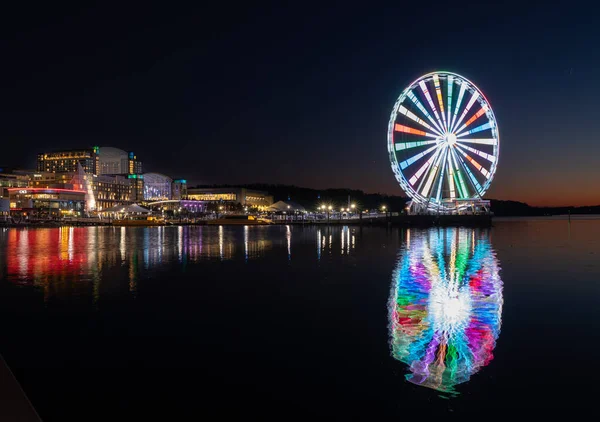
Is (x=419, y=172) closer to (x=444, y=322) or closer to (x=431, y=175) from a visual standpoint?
(x=431, y=175)

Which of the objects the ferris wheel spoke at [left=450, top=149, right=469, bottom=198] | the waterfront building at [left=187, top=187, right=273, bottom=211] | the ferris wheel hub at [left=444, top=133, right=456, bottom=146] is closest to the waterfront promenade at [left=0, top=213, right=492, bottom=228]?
the ferris wheel spoke at [left=450, top=149, right=469, bottom=198]

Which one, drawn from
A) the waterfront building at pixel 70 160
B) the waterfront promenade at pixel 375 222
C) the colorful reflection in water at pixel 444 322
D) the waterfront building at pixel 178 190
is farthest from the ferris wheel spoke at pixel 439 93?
the waterfront building at pixel 70 160

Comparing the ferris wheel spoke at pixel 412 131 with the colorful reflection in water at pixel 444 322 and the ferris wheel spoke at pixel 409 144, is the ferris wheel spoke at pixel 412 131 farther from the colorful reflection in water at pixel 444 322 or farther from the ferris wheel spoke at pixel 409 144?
the colorful reflection in water at pixel 444 322

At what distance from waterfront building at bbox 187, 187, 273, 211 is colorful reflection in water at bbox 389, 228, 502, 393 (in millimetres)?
115895

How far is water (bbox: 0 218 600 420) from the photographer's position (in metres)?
5.02

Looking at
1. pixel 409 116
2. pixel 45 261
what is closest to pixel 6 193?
pixel 409 116

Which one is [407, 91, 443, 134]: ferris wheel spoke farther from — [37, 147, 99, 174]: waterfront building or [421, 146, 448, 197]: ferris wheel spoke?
[37, 147, 99, 174]: waterfront building

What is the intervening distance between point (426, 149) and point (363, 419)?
4903 cm

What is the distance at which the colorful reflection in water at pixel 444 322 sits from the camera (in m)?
5.98

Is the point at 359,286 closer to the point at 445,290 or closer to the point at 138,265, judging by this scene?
the point at 445,290

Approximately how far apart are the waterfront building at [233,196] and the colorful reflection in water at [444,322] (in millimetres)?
115895

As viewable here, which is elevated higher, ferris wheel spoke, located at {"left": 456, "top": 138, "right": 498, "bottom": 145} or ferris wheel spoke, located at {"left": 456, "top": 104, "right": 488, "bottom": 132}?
ferris wheel spoke, located at {"left": 456, "top": 104, "right": 488, "bottom": 132}

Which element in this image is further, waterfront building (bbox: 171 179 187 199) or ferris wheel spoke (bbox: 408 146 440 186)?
waterfront building (bbox: 171 179 187 199)

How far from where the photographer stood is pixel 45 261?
18562 millimetres
